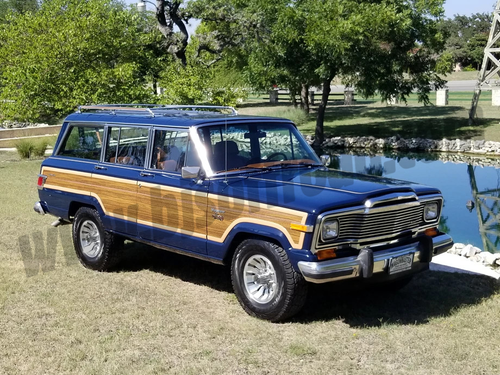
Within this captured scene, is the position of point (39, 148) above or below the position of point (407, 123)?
above

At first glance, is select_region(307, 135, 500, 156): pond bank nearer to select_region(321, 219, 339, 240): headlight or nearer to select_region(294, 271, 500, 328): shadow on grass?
select_region(294, 271, 500, 328): shadow on grass

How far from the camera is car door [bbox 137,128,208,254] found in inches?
277

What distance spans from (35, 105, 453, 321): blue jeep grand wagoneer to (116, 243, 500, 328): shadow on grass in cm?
34

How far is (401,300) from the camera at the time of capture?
726 centimetres

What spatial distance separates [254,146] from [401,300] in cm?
242

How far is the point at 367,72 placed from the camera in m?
24.8

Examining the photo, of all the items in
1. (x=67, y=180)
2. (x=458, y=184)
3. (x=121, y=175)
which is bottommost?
(x=458, y=184)

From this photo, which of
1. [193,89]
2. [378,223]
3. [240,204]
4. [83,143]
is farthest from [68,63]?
[378,223]

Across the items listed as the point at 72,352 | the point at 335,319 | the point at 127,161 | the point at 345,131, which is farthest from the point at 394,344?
the point at 345,131

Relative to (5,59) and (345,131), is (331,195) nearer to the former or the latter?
(5,59)

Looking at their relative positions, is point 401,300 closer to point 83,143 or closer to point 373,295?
point 373,295

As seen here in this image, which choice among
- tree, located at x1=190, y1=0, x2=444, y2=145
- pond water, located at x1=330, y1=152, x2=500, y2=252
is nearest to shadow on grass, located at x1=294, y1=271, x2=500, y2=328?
pond water, located at x1=330, y1=152, x2=500, y2=252

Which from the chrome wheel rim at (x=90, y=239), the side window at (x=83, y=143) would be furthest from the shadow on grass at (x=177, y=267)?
the side window at (x=83, y=143)

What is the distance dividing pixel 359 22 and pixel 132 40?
8.11 metres
